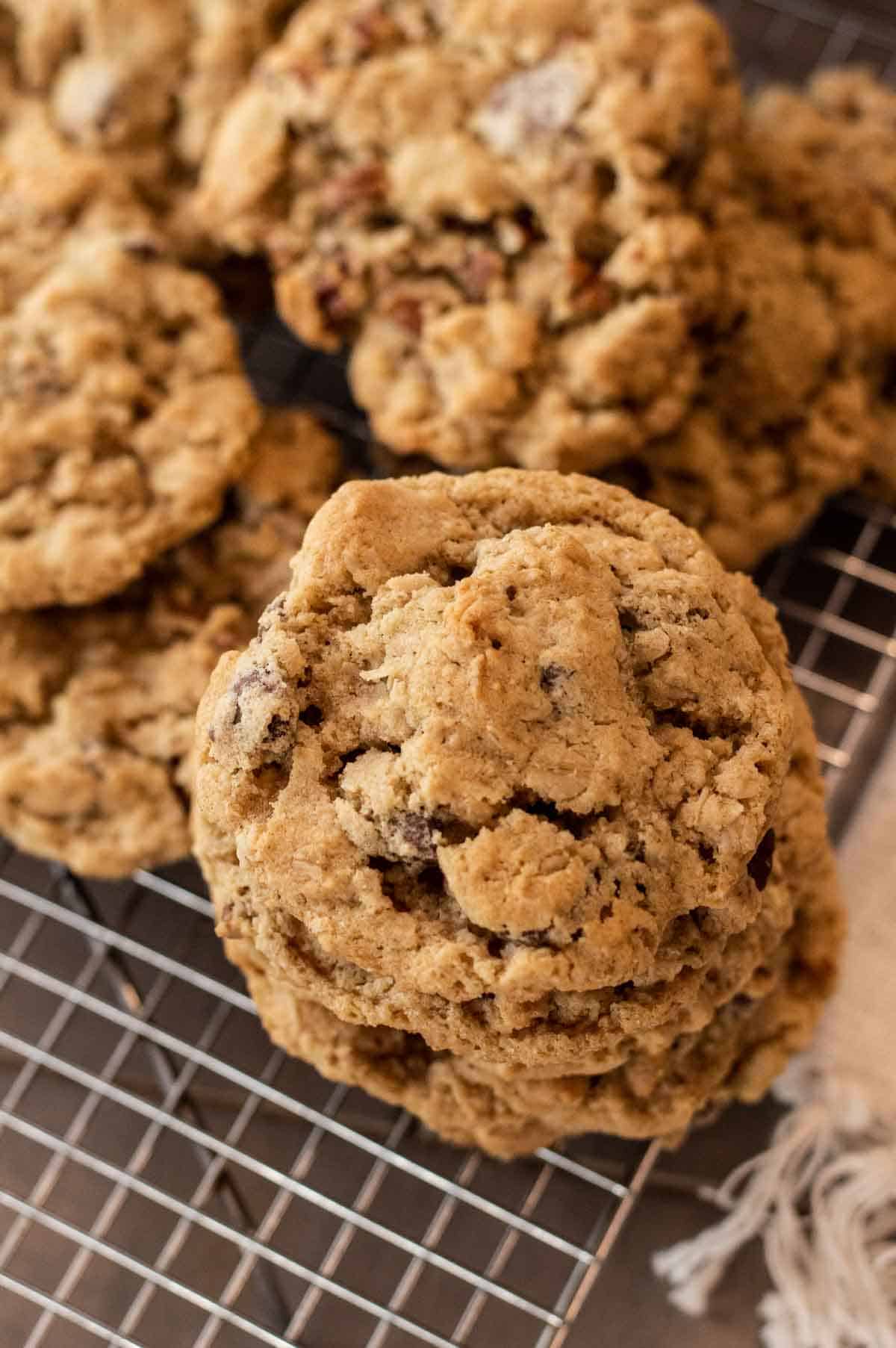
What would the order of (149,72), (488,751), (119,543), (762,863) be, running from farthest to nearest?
(149,72), (119,543), (762,863), (488,751)

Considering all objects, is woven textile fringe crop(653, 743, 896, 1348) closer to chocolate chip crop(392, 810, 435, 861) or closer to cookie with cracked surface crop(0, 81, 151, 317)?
chocolate chip crop(392, 810, 435, 861)

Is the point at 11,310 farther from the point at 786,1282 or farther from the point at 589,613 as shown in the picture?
the point at 786,1282

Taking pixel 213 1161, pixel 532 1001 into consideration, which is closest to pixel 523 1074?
pixel 532 1001

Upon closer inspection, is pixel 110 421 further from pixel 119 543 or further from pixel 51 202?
pixel 51 202

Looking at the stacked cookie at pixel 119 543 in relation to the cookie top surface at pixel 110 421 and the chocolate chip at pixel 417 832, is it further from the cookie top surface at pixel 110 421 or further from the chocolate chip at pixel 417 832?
the chocolate chip at pixel 417 832

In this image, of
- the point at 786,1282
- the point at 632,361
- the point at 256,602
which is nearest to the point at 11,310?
the point at 256,602

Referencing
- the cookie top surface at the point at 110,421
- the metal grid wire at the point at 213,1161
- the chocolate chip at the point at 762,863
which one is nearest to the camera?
the chocolate chip at the point at 762,863

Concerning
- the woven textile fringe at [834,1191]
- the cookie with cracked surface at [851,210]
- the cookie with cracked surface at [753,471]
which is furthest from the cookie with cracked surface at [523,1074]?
the cookie with cracked surface at [851,210]
